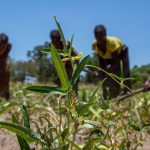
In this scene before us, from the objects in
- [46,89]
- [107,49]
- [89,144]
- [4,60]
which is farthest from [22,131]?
[4,60]

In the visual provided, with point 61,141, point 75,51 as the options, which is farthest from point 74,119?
point 75,51

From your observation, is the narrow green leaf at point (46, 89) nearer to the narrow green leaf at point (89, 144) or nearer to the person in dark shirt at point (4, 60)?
the narrow green leaf at point (89, 144)

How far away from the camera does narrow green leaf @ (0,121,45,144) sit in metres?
1.38

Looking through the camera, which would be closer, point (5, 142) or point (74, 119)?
point (74, 119)

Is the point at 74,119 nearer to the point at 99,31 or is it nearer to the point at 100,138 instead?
the point at 100,138

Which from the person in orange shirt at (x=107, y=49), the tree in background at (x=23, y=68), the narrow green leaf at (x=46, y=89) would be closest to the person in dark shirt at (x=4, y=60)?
the person in orange shirt at (x=107, y=49)

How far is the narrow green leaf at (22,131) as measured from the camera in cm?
138

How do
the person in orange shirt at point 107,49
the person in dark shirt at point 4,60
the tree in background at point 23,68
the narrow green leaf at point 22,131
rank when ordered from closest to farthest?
the narrow green leaf at point 22,131, the person in orange shirt at point 107,49, the person in dark shirt at point 4,60, the tree in background at point 23,68

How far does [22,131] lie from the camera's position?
1.43 metres

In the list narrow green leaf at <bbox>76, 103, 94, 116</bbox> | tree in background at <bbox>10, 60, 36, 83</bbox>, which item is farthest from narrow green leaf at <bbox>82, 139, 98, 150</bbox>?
tree in background at <bbox>10, 60, 36, 83</bbox>

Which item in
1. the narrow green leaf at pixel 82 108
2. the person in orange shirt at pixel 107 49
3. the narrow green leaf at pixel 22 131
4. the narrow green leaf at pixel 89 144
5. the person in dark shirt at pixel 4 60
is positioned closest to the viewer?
the narrow green leaf at pixel 22 131

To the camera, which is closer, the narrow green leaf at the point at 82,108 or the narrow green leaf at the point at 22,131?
the narrow green leaf at the point at 22,131

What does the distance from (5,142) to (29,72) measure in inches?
1987

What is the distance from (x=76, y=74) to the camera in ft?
4.84
